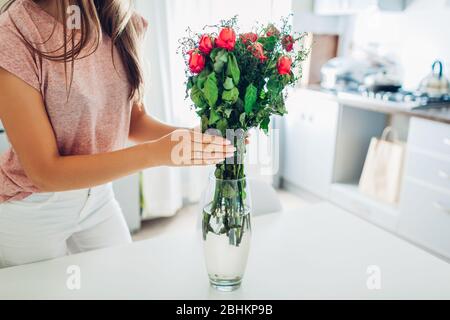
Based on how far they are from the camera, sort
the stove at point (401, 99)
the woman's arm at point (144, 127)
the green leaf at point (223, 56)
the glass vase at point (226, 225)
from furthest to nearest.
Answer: the stove at point (401, 99), the woman's arm at point (144, 127), the glass vase at point (226, 225), the green leaf at point (223, 56)

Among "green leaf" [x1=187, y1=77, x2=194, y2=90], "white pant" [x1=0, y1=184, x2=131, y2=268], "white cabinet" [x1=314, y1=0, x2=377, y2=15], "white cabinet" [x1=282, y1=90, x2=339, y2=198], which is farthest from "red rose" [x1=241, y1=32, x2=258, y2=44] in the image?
"white cabinet" [x1=314, y1=0, x2=377, y2=15]

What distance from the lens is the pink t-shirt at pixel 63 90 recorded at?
89cm

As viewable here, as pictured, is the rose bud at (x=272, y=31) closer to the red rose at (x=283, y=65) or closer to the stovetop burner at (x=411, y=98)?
→ the red rose at (x=283, y=65)

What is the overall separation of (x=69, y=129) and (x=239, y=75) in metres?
0.47

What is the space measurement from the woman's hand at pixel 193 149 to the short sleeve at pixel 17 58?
0.29 metres

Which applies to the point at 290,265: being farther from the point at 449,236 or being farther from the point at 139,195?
the point at 139,195

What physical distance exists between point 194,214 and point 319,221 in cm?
188

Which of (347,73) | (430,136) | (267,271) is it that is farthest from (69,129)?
(347,73)

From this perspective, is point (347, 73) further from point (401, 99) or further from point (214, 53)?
point (214, 53)

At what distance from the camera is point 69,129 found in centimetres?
101

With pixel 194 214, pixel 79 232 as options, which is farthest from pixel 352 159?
pixel 79 232

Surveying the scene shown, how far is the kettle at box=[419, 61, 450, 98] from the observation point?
2.62m

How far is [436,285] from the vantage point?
3.11 feet

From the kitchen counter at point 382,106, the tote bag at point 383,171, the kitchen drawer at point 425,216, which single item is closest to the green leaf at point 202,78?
the kitchen counter at point 382,106
